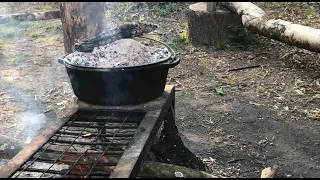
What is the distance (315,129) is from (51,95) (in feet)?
10.5

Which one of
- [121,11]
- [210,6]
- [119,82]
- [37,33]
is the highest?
[119,82]

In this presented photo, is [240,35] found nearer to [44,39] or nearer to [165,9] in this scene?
[165,9]

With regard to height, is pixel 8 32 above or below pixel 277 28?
below

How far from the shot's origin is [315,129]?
3.90m

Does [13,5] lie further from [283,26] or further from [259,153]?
[259,153]

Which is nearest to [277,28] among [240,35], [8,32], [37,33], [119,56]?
[240,35]

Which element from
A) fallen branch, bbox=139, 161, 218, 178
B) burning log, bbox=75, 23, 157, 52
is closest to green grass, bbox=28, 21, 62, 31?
burning log, bbox=75, 23, 157, 52

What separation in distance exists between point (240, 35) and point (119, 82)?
4.47m

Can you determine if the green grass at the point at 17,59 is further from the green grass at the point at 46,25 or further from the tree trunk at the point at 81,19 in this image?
the tree trunk at the point at 81,19

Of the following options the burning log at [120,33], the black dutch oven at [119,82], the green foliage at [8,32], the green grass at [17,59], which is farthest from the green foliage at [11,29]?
the black dutch oven at [119,82]

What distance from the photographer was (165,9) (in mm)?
9539

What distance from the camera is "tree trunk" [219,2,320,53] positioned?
204 inches

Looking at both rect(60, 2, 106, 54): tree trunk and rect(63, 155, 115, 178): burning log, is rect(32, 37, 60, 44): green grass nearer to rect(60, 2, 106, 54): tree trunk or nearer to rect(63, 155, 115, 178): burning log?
rect(60, 2, 106, 54): tree trunk

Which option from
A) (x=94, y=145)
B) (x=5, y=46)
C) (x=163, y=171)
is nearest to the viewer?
(x=163, y=171)
